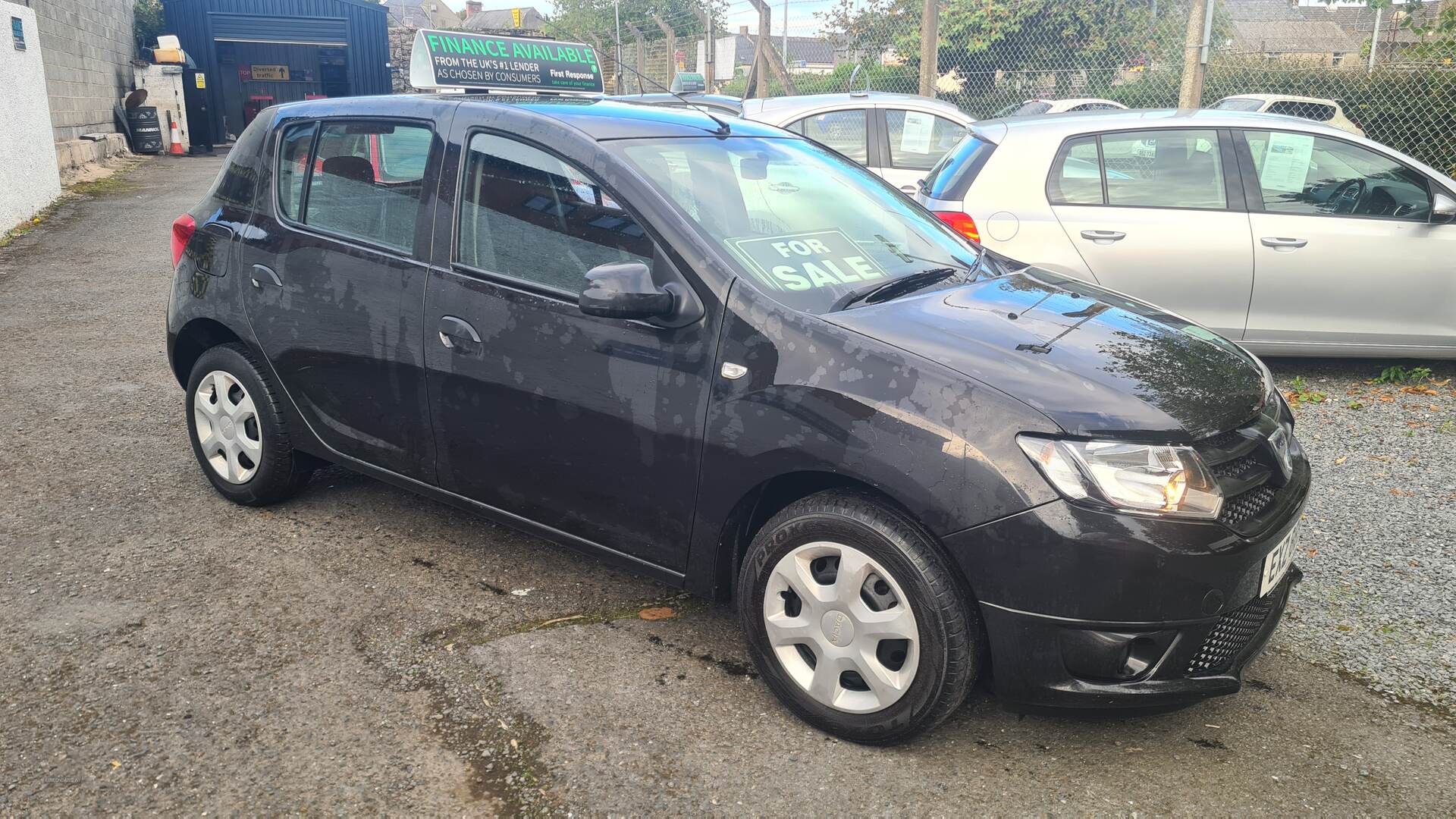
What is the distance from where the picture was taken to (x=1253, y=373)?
3195mm

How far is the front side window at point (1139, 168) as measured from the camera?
628cm

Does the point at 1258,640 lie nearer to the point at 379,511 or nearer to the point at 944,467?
the point at 944,467

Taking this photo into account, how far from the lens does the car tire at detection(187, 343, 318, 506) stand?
423cm

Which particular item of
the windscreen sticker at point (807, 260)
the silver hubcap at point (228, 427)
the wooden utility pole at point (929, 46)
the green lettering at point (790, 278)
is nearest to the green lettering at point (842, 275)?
the windscreen sticker at point (807, 260)

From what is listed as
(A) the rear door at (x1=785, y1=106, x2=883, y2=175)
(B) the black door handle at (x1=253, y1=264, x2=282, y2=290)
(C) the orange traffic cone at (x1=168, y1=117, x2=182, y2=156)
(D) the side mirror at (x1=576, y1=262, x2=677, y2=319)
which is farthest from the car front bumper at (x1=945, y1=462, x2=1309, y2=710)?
(C) the orange traffic cone at (x1=168, y1=117, x2=182, y2=156)

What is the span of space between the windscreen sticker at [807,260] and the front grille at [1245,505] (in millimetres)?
1208

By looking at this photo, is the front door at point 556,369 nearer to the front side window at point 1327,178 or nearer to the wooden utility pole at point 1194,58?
the front side window at point 1327,178

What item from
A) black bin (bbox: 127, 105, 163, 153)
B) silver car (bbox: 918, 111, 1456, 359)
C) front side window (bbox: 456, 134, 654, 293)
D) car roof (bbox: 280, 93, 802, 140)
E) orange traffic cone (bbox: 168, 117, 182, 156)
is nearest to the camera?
front side window (bbox: 456, 134, 654, 293)

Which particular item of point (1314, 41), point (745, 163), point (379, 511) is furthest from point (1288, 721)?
point (1314, 41)

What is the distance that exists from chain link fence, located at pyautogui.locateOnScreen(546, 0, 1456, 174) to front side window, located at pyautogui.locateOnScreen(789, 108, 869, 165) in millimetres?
1427

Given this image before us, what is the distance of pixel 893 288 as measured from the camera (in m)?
3.34

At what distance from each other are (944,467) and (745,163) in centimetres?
150

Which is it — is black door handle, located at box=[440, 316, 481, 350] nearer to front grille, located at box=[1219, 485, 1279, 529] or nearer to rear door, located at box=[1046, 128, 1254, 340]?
front grille, located at box=[1219, 485, 1279, 529]

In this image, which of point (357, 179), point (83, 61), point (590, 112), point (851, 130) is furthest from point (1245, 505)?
point (83, 61)
